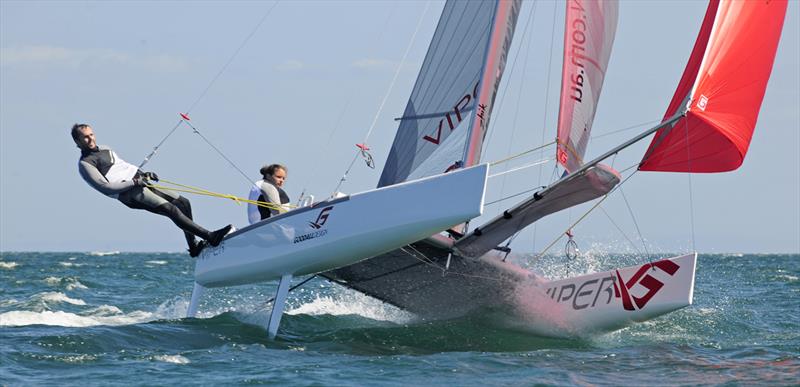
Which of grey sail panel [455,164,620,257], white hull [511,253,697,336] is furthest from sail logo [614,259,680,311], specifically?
grey sail panel [455,164,620,257]

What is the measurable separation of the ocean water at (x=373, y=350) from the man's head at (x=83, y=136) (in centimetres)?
141

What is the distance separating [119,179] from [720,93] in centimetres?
462

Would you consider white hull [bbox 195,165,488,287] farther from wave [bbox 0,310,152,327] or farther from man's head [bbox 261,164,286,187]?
wave [bbox 0,310,152,327]

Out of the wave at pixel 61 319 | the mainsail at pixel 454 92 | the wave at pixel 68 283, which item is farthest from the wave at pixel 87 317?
the wave at pixel 68 283

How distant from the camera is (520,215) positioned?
8.03m

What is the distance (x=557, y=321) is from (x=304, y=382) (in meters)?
2.85

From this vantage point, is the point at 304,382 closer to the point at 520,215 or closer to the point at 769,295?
the point at 520,215

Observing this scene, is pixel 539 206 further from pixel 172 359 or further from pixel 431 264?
pixel 172 359

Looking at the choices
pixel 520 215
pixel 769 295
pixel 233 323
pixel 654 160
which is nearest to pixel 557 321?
pixel 520 215

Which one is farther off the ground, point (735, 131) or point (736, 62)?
point (736, 62)

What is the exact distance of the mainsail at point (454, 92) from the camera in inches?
362

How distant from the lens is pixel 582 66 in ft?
29.3

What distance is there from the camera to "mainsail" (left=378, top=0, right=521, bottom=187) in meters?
9.20

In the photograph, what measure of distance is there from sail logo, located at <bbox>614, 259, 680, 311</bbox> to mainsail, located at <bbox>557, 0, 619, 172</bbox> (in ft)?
3.69
